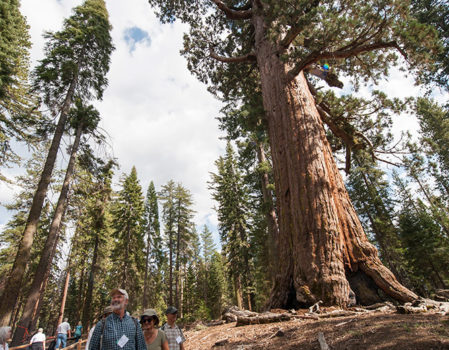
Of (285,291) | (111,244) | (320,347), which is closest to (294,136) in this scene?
(285,291)

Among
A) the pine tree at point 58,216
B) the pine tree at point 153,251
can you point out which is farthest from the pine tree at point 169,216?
the pine tree at point 58,216

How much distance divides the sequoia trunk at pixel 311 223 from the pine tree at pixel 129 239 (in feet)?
66.3

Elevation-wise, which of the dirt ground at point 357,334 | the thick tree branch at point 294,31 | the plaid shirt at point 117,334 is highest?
the thick tree branch at point 294,31

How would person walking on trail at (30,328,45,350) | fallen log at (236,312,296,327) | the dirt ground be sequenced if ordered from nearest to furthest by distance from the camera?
the dirt ground → fallen log at (236,312,296,327) → person walking on trail at (30,328,45,350)

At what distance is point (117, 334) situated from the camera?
2488 mm

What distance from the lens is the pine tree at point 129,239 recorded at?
21688 millimetres

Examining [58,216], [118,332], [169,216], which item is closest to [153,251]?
[169,216]

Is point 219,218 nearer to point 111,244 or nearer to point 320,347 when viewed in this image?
point 111,244

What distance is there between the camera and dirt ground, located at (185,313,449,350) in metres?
2.19

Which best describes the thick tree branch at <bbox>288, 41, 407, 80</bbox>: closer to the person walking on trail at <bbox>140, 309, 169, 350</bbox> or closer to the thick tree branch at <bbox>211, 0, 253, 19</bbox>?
the thick tree branch at <bbox>211, 0, 253, 19</bbox>

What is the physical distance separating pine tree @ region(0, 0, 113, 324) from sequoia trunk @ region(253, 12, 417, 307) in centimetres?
925

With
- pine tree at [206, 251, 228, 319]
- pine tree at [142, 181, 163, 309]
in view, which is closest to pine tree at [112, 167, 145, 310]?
pine tree at [142, 181, 163, 309]

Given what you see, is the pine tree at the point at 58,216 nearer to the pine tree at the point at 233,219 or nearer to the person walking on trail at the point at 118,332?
the person walking on trail at the point at 118,332

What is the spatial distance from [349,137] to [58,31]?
50.0 feet
